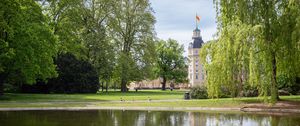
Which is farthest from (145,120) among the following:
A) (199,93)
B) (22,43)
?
(22,43)

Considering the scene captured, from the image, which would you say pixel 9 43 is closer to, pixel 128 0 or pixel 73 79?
pixel 73 79

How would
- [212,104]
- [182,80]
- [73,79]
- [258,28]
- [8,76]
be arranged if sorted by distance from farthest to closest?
A: [182,80]
[73,79]
[8,76]
[212,104]
[258,28]

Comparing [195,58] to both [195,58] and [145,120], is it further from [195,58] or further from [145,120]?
[145,120]

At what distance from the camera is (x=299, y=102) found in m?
28.1

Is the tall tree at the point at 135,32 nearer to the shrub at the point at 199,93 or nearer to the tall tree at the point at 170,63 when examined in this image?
the shrub at the point at 199,93

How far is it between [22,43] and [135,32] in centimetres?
3082

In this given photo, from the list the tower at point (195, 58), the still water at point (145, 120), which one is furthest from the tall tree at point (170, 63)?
the still water at point (145, 120)

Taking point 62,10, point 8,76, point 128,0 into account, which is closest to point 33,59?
point 8,76

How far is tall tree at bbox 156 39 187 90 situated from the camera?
97062 mm

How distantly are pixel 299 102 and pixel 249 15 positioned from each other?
24.5 feet

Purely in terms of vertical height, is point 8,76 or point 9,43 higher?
point 9,43

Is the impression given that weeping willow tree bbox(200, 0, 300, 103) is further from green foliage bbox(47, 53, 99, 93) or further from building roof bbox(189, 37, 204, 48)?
building roof bbox(189, 37, 204, 48)

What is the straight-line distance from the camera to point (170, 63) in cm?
9994

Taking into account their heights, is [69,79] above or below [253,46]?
below
